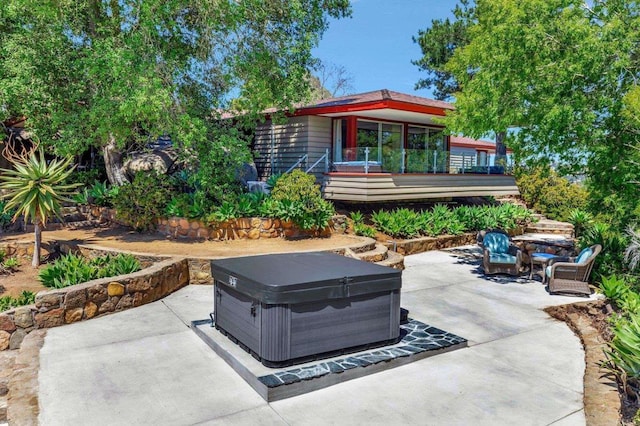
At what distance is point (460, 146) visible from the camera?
2870 cm

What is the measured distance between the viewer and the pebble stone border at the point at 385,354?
4.35 m

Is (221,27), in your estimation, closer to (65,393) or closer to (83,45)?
(83,45)

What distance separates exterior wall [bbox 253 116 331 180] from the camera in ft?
52.6

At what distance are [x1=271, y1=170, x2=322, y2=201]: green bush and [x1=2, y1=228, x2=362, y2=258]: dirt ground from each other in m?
1.20

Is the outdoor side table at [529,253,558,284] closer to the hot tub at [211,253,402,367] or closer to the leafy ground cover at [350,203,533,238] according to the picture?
the leafy ground cover at [350,203,533,238]

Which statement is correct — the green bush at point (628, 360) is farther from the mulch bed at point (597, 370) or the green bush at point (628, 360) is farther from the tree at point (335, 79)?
the tree at point (335, 79)

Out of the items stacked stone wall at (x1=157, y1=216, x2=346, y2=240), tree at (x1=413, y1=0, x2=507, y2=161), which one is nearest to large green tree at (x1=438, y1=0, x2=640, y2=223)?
stacked stone wall at (x1=157, y1=216, x2=346, y2=240)

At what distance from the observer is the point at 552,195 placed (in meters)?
20.4

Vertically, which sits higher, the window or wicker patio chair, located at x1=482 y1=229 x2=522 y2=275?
the window

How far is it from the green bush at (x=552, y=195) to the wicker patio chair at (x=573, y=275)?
12.6 meters

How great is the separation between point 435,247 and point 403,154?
323cm

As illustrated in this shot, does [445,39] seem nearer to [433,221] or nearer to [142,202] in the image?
[433,221]

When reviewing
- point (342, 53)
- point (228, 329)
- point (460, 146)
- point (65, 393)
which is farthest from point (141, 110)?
point (342, 53)

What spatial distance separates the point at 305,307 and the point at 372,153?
9.76 meters
